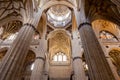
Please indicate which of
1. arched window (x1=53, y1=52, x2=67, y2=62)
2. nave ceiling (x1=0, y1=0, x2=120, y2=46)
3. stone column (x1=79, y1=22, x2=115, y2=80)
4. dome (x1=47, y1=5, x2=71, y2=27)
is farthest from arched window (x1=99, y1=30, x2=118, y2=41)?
stone column (x1=79, y1=22, x2=115, y2=80)

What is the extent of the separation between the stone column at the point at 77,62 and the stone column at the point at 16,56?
18.6ft

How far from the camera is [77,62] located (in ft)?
48.2

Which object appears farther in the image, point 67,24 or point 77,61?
point 67,24

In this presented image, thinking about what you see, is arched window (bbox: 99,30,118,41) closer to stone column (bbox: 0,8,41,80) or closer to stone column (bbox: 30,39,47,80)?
stone column (bbox: 30,39,47,80)

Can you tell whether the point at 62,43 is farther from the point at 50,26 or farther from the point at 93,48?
the point at 93,48

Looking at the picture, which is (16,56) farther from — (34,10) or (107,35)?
(107,35)

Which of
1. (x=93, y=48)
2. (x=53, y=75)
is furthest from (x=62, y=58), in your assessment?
(x=93, y=48)

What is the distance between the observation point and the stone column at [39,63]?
44.5 ft

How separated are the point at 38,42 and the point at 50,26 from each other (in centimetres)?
357

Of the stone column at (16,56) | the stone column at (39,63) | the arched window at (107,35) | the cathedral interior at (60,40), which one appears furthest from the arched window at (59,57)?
the stone column at (16,56)

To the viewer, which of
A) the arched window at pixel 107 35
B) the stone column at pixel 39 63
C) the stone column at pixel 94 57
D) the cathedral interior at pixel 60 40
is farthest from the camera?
the arched window at pixel 107 35

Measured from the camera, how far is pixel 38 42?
1811cm

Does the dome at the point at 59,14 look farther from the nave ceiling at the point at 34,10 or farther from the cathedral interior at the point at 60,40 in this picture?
the nave ceiling at the point at 34,10

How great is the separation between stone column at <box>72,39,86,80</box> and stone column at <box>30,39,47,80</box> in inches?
123
